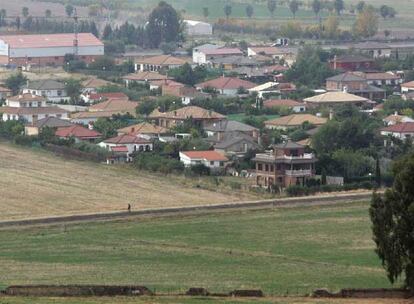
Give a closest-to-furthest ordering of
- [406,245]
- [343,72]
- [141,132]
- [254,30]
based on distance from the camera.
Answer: [406,245] < [141,132] < [343,72] < [254,30]

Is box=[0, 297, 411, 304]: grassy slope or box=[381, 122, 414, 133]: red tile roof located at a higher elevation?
box=[0, 297, 411, 304]: grassy slope

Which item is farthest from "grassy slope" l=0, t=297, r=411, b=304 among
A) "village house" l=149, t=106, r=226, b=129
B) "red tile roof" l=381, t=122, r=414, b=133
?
"village house" l=149, t=106, r=226, b=129

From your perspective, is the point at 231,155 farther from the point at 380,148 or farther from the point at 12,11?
the point at 12,11

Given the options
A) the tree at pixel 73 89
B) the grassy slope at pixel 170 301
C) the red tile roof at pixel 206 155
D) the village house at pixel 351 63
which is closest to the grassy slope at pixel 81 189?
the red tile roof at pixel 206 155

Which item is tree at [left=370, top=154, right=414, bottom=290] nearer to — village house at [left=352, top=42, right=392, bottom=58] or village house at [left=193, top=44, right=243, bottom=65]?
village house at [left=193, top=44, right=243, bottom=65]

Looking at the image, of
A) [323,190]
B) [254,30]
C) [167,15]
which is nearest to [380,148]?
[323,190]

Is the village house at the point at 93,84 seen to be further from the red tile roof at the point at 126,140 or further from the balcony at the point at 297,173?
the balcony at the point at 297,173
